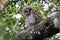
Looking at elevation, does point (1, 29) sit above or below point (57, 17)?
below

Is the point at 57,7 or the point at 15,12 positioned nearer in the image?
the point at 57,7

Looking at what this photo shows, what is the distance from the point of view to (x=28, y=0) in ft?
9.78

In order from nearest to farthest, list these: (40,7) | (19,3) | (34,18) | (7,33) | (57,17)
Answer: (57,17)
(7,33)
(40,7)
(19,3)
(34,18)

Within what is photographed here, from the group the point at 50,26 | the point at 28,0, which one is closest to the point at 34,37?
the point at 50,26

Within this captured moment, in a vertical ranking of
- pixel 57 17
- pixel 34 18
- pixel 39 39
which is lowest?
pixel 34 18

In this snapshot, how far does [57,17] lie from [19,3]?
1626mm

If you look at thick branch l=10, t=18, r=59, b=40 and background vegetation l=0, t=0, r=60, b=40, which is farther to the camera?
background vegetation l=0, t=0, r=60, b=40

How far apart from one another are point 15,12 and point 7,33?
46 centimetres

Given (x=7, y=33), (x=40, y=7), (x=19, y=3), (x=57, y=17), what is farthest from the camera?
(x=19, y=3)

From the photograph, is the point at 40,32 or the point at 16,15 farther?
the point at 16,15

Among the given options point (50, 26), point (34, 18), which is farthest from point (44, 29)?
point (34, 18)

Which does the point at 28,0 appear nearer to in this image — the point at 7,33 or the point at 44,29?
the point at 7,33

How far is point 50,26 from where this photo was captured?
144 cm

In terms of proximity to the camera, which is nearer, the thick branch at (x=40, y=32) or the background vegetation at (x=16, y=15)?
the thick branch at (x=40, y=32)
